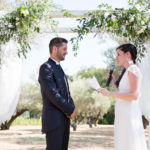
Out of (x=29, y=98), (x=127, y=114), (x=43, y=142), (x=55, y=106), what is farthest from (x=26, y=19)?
(x=29, y=98)

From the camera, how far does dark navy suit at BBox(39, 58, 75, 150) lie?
217cm

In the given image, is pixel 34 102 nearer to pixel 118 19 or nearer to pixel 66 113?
pixel 118 19

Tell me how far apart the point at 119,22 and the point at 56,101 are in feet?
6.15

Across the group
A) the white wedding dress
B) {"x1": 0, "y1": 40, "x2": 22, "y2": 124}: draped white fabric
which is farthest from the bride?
{"x1": 0, "y1": 40, "x2": 22, "y2": 124}: draped white fabric

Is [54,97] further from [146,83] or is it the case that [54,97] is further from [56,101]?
[146,83]

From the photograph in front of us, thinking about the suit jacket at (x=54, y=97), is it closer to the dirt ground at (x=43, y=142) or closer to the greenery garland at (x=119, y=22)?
the greenery garland at (x=119, y=22)

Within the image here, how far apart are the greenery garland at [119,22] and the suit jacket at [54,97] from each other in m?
1.54

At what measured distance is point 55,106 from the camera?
2242mm

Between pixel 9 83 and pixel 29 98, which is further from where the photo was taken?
pixel 29 98

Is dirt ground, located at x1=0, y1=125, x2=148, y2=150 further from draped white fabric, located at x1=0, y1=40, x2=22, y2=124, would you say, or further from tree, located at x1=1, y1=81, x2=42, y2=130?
tree, located at x1=1, y1=81, x2=42, y2=130

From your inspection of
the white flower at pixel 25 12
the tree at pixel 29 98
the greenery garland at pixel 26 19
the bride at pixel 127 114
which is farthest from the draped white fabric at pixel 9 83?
the tree at pixel 29 98

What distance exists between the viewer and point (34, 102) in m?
12.6

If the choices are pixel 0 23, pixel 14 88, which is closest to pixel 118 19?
pixel 0 23

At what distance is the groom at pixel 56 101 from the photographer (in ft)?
7.13
